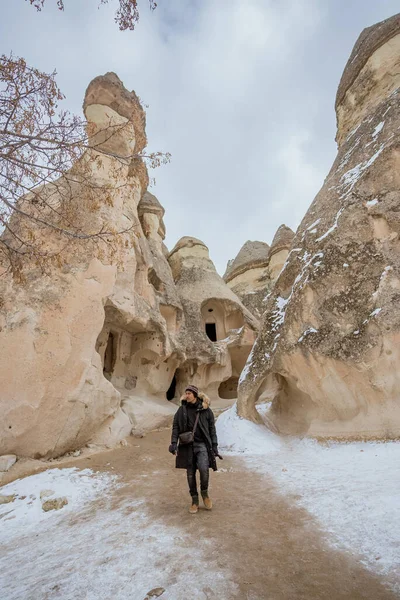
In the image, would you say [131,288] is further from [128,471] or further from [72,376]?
[128,471]

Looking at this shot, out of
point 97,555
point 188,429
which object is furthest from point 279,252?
point 97,555

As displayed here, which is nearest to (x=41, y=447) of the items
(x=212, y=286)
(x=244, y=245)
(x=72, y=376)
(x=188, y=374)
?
(x=72, y=376)

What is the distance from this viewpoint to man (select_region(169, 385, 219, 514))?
3.47 metres

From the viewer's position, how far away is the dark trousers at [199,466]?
11.3ft

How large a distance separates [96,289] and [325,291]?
16.1ft

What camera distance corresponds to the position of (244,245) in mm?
24594

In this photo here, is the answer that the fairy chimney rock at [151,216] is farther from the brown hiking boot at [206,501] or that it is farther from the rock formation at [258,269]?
the brown hiking boot at [206,501]

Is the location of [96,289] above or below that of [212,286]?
below

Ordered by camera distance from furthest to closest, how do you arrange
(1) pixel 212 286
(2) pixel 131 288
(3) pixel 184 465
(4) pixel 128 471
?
(1) pixel 212 286
(2) pixel 131 288
(4) pixel 128 471
(3) pixel 184 465

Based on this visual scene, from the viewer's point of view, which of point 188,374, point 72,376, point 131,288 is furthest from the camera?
point 188,374

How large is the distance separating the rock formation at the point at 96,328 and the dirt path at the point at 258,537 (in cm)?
202

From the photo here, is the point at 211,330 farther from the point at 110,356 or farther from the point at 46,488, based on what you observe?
the point at 46,488

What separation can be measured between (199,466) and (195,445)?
20 cm

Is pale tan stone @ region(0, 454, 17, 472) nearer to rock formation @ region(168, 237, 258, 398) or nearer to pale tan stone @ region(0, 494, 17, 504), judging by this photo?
pale tan stone @ region(0, 494, 17, 504)
